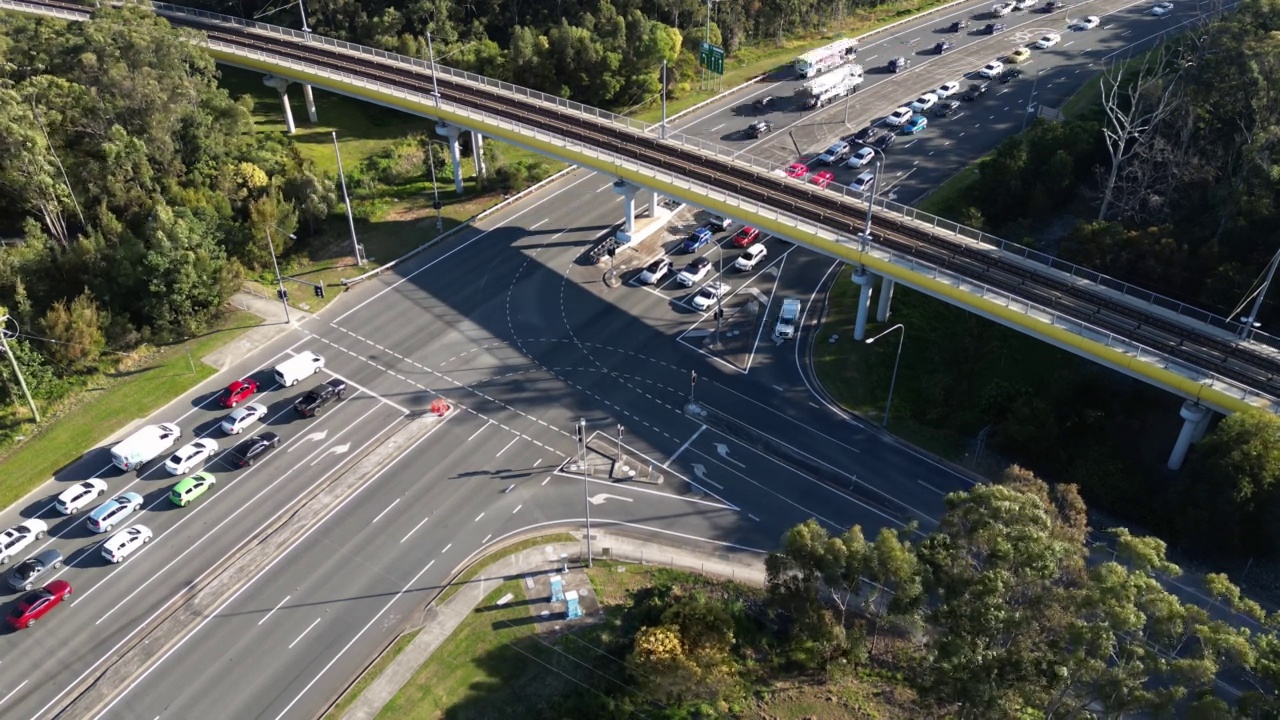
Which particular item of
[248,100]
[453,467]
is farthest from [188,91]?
[453,467]

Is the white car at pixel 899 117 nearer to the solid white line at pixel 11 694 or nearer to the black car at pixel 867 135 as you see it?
the black car at pixel 867 135

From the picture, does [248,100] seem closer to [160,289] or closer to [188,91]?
[188,91]

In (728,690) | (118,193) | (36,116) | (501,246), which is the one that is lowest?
(728,690)

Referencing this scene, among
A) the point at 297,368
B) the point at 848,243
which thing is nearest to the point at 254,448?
the point at 297,368

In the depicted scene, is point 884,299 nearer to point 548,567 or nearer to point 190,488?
point 548,567

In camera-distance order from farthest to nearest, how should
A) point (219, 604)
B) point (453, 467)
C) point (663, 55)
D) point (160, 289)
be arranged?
point (663, 55) < point (160, 289) < point (453, 467) < point (219, 604)

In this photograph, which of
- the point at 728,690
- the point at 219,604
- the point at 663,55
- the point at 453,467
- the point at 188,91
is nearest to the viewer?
the point at 728,690

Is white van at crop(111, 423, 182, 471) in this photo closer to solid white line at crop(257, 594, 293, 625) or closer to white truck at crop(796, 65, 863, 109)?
solid white line at crop(257, 594, 293, 625)
